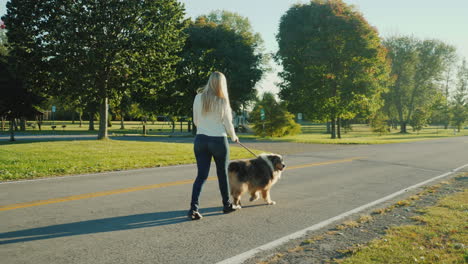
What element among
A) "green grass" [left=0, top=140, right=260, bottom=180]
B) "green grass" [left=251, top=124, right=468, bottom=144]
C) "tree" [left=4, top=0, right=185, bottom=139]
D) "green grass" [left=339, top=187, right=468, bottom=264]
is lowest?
"green grass" [left=251, top=124, right=468, bottom=144]

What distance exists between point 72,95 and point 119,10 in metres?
5.57

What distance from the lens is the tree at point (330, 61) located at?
3450 centimetres

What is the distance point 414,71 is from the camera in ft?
193

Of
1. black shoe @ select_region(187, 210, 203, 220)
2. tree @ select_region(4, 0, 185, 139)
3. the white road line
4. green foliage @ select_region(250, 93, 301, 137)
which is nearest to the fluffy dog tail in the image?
black shoe @ select_region(187, 210, 203, 220)

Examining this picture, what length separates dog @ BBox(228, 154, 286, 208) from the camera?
244 inches

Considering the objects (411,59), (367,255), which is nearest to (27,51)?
(367,255)

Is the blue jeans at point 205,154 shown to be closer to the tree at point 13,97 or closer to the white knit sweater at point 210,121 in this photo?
the white knit sweater at point 210,121

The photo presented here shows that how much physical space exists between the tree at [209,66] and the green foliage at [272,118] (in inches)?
145

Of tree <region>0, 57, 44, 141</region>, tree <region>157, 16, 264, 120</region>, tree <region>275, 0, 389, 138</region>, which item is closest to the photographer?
tree <region>0, 57, 44, 141</region>

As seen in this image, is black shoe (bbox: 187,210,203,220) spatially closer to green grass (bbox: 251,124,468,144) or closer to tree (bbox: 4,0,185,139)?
tree (bbox: 4,0,185,139)

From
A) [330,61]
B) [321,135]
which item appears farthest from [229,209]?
[321,135]

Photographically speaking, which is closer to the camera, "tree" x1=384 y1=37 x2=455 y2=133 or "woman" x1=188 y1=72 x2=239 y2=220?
"woman" x1=188 y1=72 x2=239 y2=220

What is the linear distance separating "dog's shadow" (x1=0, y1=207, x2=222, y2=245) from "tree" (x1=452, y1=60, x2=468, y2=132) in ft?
225

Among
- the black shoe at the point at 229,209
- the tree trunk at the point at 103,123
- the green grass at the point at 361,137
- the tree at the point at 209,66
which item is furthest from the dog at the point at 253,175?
the tree at the point at 209,66
